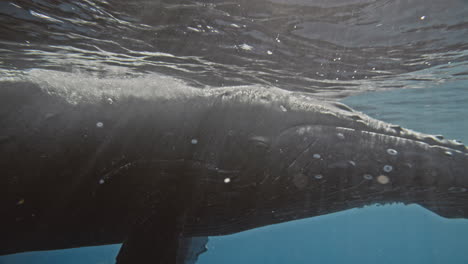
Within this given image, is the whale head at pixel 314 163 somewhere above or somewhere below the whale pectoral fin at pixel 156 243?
above

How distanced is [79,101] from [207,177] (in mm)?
1810

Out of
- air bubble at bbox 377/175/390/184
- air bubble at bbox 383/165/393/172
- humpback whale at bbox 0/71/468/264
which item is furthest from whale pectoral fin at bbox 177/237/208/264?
air bubble at bbox 383/165/393/172

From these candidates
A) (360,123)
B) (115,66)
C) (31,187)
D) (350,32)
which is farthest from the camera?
(115,66)

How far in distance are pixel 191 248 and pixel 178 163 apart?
2.24 m

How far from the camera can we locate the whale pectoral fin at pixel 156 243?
322cm

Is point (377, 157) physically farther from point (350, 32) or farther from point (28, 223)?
point (350, 32)

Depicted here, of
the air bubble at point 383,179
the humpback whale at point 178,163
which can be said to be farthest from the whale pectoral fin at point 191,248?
the air bubble at point 383,179

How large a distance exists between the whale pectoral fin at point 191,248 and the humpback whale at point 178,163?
121 cm

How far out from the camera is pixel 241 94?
3906mm

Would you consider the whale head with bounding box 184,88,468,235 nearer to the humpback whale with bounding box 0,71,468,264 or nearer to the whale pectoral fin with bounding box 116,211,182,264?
the humpback whale with bounding box 0,71,468,264

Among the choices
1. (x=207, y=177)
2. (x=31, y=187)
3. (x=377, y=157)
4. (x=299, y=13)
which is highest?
(x=299, y=13)

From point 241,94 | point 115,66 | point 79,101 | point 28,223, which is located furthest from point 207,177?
point 115,66

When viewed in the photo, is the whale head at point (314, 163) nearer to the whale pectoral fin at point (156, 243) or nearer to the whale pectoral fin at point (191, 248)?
the whale pectoral fin at point (156, 243)

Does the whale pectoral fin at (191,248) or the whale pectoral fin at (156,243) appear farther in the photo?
the whale pectoral fin at (191,248)
